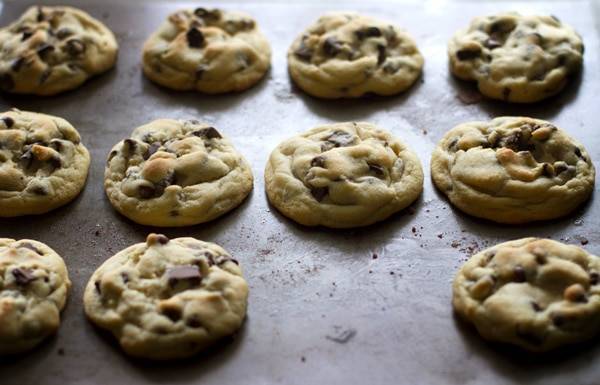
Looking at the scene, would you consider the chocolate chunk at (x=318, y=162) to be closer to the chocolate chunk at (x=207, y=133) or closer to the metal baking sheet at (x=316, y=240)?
the metal baking sheet at (x=316, y=240)

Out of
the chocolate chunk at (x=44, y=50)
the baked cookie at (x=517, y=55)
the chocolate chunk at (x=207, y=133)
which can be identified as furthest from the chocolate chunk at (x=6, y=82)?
the baked cookie at (x=517, y=55)

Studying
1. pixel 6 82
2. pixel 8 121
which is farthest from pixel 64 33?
pixel 8 121

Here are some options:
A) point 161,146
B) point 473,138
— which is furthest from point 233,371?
point 473,138

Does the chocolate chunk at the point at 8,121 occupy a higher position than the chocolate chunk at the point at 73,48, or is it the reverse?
the chocolate chunk at the point at 73,48

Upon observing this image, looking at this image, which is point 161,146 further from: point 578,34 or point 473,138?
point 578,34

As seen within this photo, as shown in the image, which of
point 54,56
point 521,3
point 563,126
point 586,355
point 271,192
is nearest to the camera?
point 586,355

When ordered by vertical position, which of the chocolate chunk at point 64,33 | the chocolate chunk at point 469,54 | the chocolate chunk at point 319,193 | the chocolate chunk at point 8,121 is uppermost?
the chocolate chunk at point 469,54

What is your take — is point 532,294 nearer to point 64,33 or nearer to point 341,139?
point 341,139
